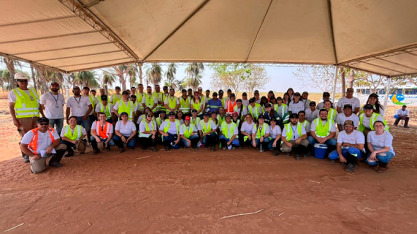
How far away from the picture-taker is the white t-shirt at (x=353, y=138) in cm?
404

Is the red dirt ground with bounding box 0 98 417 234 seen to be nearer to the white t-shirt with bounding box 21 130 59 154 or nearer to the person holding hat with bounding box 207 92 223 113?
the white t-shirt with bounding box 21 130 59 154

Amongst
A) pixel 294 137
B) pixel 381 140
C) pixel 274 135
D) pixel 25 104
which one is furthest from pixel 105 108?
pixel 381 140

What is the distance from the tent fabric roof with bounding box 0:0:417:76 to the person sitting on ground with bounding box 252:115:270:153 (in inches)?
104

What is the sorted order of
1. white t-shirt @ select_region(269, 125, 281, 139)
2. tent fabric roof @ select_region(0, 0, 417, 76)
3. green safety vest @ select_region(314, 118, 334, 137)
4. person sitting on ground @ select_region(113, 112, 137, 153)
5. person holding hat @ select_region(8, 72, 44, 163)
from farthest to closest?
white t-shirt @ select_region(269, 125, 281, 139) < person sitting on ground @ select_region(113, 112, 137, 153) < green safety vest @ select_region(314, 118, 334, 137) < person holding hat @ select_region(8, 72, 44, 163) < tent fabric roof @ select_region(0, 0, 417, 76)

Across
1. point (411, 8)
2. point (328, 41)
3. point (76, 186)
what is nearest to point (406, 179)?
point (411, 8)

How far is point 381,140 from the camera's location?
12.7ft

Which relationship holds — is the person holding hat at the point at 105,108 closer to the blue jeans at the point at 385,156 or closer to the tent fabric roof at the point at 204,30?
the tent fabric roof at the point at 204,30

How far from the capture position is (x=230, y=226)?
2.25 m

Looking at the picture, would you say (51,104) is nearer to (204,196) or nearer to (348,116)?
(204,196)

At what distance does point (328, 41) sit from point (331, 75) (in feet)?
37.8

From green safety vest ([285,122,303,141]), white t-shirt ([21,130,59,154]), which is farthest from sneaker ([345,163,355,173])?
white t-shirt ([21,130,59,154])

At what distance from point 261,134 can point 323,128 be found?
4.86ft

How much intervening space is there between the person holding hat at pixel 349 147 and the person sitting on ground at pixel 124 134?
16.1 feet

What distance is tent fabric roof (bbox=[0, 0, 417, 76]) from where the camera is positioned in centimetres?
346
